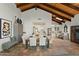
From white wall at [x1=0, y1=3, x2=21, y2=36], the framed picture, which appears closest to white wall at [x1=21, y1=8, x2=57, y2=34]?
white wall at [x1=0, y1=3, x2=21, y2=36]

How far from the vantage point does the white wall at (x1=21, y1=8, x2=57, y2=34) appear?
568 centimetres

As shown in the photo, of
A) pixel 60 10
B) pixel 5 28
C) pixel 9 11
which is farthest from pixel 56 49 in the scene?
pixel 9 11

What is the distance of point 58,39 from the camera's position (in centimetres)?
581

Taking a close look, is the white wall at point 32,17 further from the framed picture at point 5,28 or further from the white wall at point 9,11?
the framed picture at point 5,28

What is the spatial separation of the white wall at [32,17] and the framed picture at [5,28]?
0.56m

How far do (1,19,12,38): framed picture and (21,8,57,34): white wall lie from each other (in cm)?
56

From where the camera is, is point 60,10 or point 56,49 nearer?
point 60,10

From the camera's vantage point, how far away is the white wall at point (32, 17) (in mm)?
5682

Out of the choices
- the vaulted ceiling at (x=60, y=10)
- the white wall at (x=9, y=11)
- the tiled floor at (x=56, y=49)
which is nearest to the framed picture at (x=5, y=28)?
the white wall at (x=9, y=11)

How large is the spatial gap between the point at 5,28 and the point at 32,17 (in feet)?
3.10

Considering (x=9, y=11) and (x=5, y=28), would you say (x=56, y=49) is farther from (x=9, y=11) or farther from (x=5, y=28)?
(x=9, y=11)

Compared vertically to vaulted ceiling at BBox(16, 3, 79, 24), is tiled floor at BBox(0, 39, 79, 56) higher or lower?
lower

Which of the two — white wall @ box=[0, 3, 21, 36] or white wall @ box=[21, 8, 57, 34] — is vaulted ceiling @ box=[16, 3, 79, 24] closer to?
white wall @ box=[21, 8, 57, 34]

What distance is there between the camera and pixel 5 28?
18.5ft
